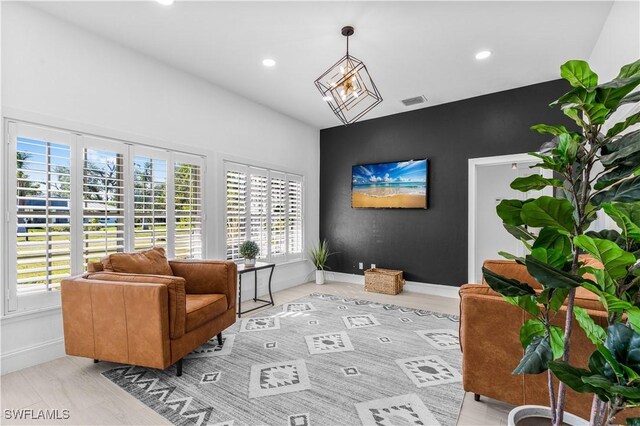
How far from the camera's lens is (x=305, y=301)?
430 cm

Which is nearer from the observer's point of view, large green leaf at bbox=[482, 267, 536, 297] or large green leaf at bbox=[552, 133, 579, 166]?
large green leaf at bbox=[552, 133, 579, 166]

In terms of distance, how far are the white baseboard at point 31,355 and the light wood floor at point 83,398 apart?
0.05 metres

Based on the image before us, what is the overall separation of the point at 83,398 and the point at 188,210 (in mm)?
2056

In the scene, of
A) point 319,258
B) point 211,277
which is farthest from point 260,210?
point 211,277

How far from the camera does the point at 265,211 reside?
4723 mm

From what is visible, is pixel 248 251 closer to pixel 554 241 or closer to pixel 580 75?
pixel 554 241

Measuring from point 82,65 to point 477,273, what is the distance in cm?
537

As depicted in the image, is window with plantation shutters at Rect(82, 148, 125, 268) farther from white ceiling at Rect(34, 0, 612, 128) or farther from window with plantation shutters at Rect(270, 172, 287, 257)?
window with plantation shutters at Rect(270, 172, 287, 257)

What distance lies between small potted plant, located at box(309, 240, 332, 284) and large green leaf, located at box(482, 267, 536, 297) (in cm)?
432

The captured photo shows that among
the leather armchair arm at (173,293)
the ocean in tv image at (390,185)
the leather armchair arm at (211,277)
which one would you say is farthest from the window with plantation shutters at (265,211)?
the leather armchair arm at (173,293)

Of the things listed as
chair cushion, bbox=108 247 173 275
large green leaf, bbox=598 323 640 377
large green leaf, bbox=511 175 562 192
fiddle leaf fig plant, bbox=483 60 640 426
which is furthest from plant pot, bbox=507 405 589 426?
chair cushion, bbox=108 247 173 275

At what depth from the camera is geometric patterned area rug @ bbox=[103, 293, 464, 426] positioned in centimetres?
188

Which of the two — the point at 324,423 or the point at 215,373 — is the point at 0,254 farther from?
the point at 324,423

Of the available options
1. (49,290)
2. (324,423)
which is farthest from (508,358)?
(49,290)
